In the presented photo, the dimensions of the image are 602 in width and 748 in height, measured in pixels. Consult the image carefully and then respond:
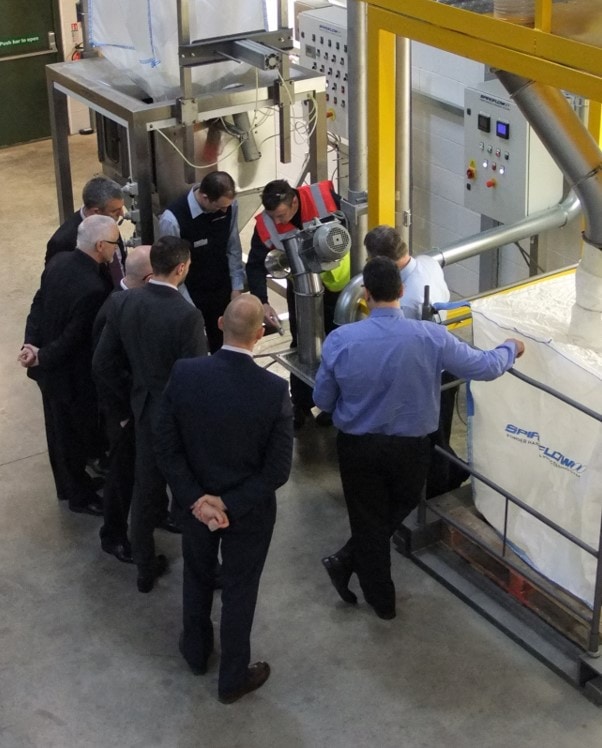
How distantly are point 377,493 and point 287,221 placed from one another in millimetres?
1610

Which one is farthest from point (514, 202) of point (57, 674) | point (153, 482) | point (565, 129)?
point (57, 674)

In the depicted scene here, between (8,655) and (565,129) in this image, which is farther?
(8,655)

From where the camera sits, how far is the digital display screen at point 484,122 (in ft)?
20.0

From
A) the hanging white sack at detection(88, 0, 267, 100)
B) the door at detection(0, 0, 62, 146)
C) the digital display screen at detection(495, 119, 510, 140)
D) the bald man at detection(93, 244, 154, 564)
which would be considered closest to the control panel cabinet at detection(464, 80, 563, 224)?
the digital display screen at detection(495, 119, 510, 140)

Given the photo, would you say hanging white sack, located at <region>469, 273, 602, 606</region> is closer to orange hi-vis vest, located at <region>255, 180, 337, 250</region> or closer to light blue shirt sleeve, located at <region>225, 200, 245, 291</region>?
orange hi-vis vest, located at <region>255, 180, 337, 250</region>

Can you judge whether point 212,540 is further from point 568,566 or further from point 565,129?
point 565,129

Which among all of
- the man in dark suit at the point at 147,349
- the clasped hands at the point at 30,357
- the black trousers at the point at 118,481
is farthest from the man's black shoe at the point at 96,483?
the man in dark suit at the point at 147,349

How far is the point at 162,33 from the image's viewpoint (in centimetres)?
540

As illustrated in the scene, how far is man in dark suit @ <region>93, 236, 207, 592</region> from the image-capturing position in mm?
4297

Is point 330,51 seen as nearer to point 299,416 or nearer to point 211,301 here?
point 211,301

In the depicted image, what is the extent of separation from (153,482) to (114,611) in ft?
→ 1.90

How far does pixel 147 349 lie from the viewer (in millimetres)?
4348

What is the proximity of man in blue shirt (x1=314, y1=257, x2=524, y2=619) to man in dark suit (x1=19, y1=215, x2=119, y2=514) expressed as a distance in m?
1.19

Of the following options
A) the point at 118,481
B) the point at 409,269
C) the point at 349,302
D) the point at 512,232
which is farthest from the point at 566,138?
the point at 118,481
